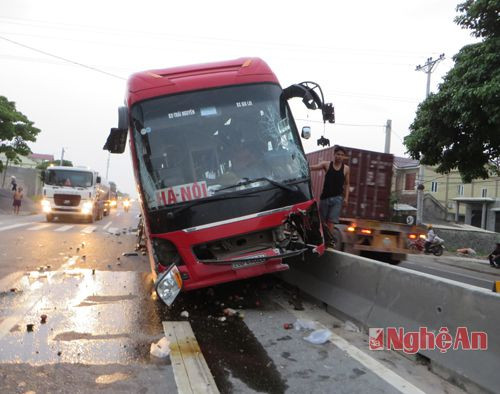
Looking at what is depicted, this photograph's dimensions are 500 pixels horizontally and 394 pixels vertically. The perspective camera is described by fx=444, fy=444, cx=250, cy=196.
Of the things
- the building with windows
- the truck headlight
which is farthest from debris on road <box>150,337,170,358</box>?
the building with windows

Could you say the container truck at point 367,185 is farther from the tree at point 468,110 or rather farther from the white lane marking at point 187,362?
the white lane marking at point 187,362

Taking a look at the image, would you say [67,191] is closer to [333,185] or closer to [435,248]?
[333,185]

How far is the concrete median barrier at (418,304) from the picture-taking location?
3.32m

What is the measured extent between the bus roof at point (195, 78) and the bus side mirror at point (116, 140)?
408 millimetres

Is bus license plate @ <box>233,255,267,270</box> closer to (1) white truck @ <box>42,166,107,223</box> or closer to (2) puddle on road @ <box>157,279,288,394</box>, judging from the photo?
(2) puddle on road @ <box>157,279,288,394</box>

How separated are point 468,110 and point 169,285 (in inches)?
400

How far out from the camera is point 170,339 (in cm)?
463

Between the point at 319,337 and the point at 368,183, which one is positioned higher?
the point at 368,183

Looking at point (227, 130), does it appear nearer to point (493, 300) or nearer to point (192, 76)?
point (192, 76)

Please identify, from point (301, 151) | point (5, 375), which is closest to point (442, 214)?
point (301, 151)

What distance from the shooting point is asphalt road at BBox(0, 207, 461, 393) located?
3557 mm

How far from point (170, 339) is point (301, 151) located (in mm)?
3044

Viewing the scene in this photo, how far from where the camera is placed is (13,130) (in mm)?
25312

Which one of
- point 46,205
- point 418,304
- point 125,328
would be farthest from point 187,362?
point 46,205
